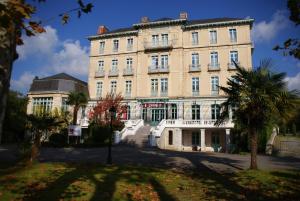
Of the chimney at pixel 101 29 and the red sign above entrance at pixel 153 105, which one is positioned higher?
the chimney at pixel 101 29

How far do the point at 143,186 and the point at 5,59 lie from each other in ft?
22.9

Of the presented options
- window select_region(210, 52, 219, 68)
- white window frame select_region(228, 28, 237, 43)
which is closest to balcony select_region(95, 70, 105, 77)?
window select_region(210, 52, 219, 68)

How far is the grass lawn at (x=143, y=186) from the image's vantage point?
23.9 ft

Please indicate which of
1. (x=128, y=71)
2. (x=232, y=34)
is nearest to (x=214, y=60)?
(x=232, y=34)

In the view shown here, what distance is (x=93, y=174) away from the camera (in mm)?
10211

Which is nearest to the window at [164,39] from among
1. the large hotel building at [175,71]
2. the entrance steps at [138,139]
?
the large hotel building at [175,71]

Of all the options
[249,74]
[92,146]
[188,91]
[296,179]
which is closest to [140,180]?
[296,179]

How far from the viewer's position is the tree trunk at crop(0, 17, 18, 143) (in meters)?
2.54

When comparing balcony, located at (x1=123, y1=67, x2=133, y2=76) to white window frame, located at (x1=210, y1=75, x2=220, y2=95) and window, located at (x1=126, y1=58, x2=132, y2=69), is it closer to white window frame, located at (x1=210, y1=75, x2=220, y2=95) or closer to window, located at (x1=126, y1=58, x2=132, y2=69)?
window, located at (x1=126, y1=58, x2=132, y2=69)

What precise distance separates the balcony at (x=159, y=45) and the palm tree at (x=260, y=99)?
25817mm

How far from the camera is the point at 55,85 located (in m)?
41.2

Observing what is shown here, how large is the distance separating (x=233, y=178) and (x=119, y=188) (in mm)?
4944

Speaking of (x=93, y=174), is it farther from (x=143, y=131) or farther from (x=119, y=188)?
(x=143, y=131)

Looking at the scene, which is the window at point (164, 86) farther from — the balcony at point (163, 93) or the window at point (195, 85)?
the window at point (195, 85)
